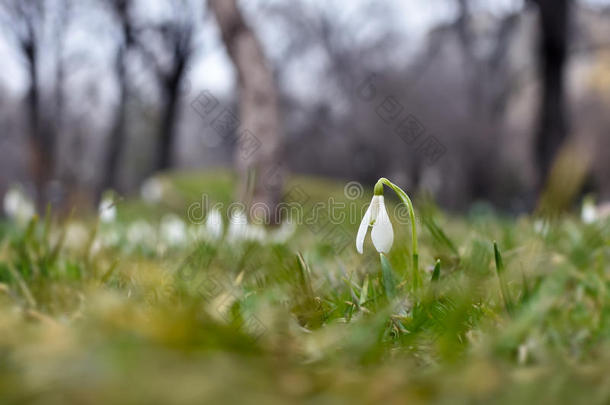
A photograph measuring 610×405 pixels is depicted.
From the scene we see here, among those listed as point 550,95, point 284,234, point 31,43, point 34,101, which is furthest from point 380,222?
point 31,43

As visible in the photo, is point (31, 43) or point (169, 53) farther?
point (169, 53)

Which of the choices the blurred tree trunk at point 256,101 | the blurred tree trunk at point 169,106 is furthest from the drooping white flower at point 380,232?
the blurred tree trunk at point 169,106

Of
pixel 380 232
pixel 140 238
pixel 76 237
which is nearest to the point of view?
pixel 380 232

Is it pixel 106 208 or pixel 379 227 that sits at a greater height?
pixel 106 208

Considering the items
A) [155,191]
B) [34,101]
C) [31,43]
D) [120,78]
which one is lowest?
[155,191]

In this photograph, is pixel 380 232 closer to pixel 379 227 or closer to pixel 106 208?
pixel 379 227

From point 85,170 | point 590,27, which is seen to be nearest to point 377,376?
point 590,27

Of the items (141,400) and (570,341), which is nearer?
(141,400)

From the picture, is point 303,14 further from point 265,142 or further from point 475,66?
point 265,142
